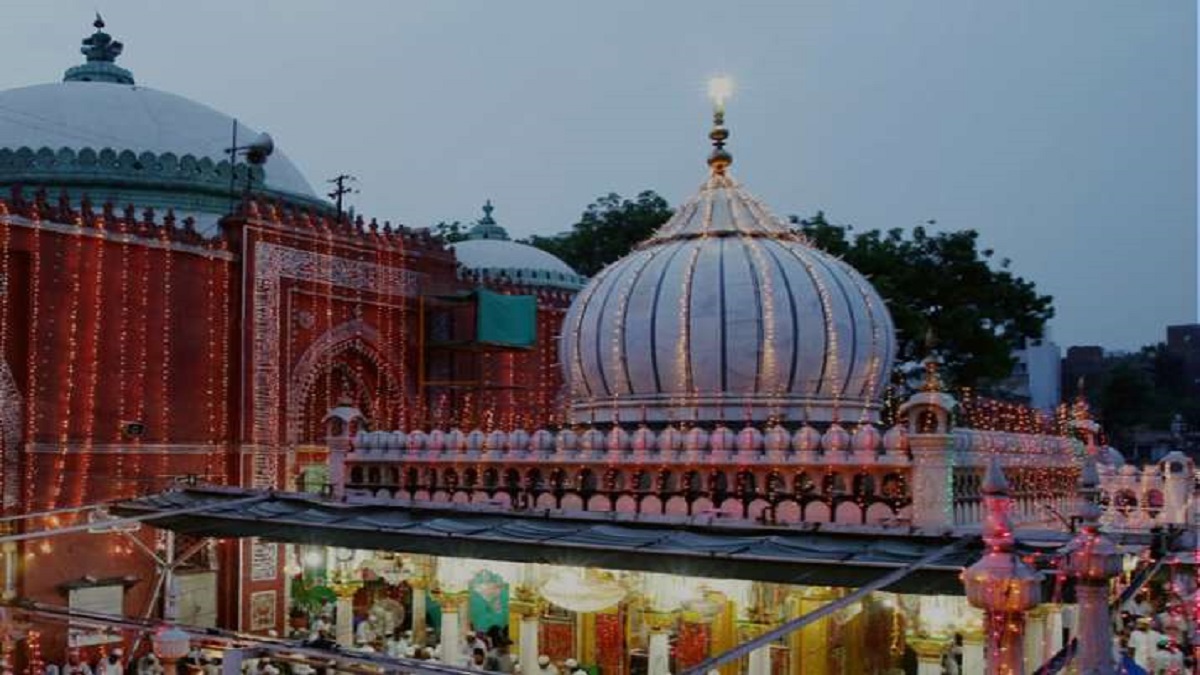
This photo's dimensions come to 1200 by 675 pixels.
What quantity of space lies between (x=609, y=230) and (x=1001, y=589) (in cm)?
3084

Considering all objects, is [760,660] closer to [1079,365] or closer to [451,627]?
[451,627]

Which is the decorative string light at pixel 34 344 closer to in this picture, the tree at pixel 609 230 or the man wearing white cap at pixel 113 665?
the man wearing white cap at pixel 113 665

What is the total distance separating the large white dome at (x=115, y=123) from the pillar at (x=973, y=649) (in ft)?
57.8

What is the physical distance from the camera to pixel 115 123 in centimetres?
2323

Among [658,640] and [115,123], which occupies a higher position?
[115,123]

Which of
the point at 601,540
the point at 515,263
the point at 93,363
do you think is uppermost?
the point at 515,263

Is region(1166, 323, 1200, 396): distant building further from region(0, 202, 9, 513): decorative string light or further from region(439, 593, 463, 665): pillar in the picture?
region(0, 202, 9, 513): decorative string light

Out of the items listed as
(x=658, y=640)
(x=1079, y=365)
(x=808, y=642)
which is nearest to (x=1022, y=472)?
(x=808, y=642)

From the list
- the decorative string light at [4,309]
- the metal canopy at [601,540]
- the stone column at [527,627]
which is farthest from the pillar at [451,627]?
the decorative string light at [4,309]

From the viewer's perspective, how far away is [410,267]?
2180 cm

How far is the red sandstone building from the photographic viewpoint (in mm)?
16109

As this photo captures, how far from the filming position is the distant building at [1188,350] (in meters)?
22.6

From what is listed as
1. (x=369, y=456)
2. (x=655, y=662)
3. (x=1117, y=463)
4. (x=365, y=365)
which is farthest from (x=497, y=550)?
(x=1117, y=463)

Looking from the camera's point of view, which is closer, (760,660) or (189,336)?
(760,660)
